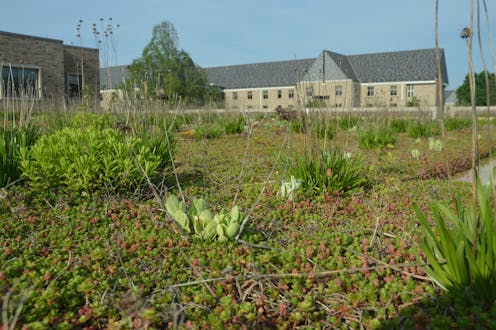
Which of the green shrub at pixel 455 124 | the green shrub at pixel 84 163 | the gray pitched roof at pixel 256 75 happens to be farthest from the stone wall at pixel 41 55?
the gray pitched roof at pixel 256 75

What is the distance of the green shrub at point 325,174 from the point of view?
3.65 metres

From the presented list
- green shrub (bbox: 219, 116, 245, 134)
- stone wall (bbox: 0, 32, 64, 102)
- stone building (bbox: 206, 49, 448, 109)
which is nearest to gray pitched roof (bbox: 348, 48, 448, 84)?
stone building (bbox: 206, 49, 448, 109)

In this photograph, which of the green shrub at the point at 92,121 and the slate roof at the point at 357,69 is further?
the slate roof at the point at 357,69

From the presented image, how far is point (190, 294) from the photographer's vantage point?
1963 millimetres

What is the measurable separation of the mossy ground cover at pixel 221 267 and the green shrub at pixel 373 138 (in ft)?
10.5

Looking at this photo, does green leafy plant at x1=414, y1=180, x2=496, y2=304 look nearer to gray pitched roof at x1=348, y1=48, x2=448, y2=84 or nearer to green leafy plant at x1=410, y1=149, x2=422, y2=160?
green leafy plant at x1=410, y1=149, x2=422, y2=160

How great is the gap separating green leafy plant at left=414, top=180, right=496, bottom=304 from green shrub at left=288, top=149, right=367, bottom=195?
5.53ft

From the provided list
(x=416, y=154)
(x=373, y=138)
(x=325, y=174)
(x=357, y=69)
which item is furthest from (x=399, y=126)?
(x=357, y=69)

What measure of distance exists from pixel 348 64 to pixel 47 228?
45080mm

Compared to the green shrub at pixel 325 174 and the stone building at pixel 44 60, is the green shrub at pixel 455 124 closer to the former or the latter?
the green shrub at pixel 325 174

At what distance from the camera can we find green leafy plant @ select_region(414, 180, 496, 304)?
5.62 ft

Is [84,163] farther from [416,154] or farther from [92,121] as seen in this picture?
[416,154]

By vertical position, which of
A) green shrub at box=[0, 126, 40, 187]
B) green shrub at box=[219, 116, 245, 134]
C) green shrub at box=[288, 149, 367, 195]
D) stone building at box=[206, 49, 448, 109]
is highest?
stone building at box=[206, 49, 448, 109]

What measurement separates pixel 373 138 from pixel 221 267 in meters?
5.32
